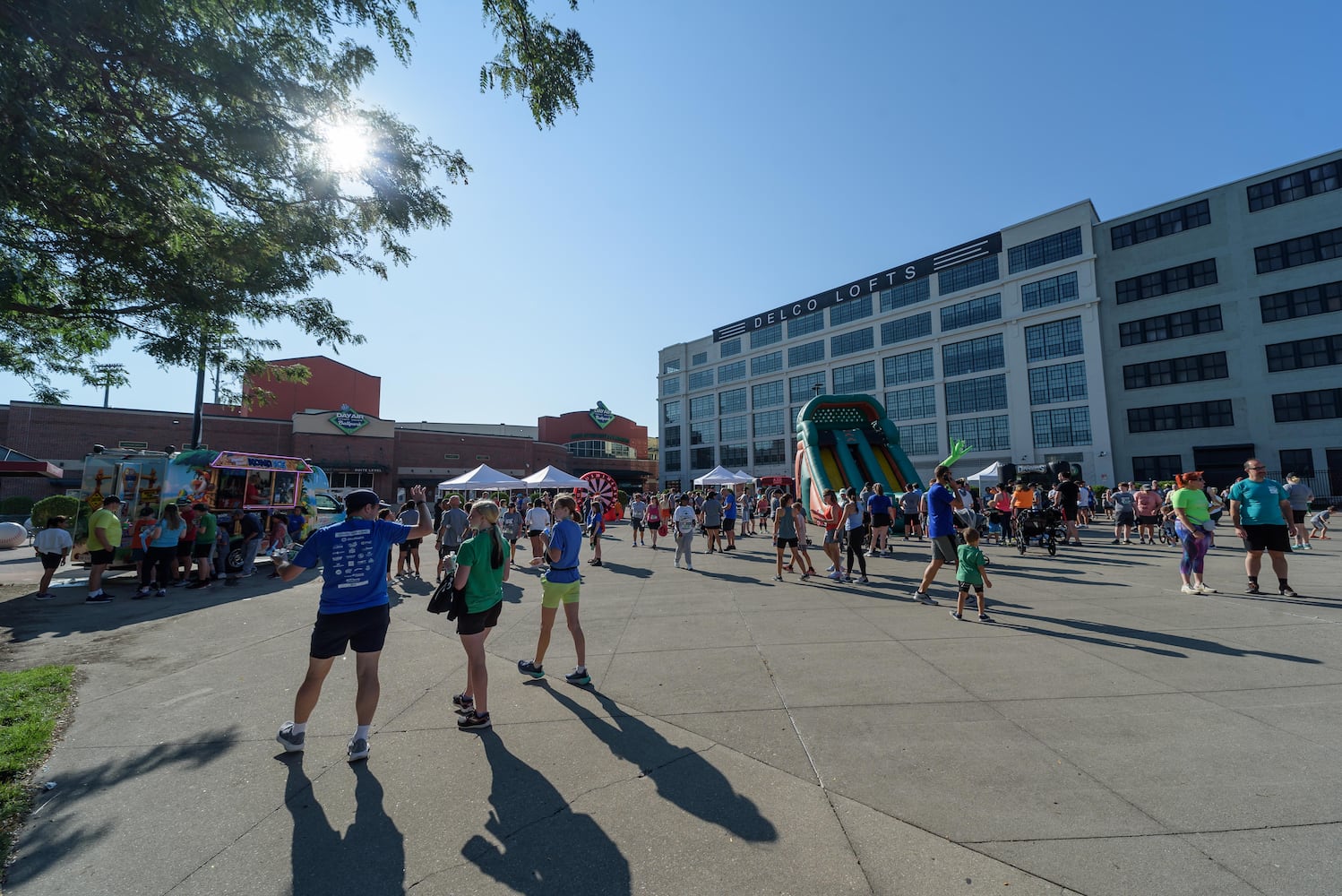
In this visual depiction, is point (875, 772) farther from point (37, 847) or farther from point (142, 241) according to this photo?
point (142, 241)

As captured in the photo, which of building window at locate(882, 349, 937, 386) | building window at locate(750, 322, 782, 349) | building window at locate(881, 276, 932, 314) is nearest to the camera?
building window at locate(882, 349, 937, 386)

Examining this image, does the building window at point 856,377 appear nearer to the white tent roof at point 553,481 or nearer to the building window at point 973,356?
the building window at point 973,356

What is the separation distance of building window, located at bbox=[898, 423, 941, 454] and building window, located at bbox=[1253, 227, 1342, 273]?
19.6 metres

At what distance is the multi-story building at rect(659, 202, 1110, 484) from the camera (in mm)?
37562

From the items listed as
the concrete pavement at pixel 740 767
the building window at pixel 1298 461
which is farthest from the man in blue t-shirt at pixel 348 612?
the building window at pixel 1298 461

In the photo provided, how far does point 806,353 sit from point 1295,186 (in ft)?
103

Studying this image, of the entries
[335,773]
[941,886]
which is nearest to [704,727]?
[941,886]

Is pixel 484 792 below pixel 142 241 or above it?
below

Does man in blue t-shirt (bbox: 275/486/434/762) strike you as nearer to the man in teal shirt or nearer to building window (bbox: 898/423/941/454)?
the man in teal shirt

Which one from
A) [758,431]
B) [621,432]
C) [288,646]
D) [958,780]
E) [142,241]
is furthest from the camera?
[621,432]

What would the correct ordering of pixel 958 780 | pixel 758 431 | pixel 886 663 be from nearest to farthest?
pixel 958 780 → pixel 886 663 → pixel 758 431

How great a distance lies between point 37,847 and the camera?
2.86 meters

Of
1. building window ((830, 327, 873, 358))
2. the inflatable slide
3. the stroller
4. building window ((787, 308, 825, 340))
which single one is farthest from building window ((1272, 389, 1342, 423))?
building window ((787, 308, 825, 340))

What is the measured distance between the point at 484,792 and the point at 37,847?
84.4 inches
